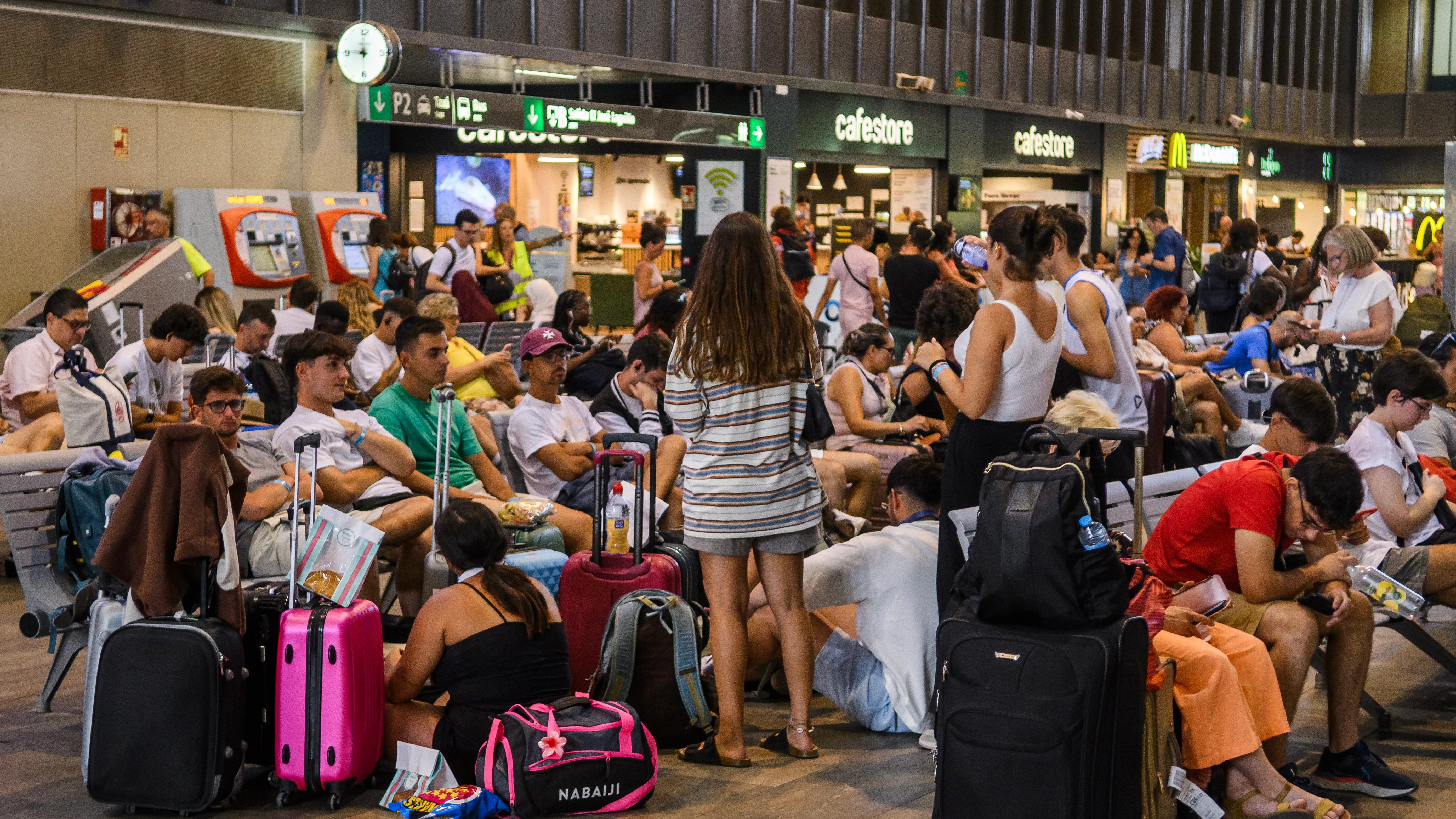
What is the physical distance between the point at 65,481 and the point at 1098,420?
3547 mm

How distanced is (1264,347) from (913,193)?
13218mm

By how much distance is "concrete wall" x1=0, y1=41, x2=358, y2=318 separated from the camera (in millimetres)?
12766

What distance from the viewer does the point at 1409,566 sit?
563 cm

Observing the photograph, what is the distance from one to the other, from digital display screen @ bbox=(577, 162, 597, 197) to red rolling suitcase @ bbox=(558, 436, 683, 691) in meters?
17.7

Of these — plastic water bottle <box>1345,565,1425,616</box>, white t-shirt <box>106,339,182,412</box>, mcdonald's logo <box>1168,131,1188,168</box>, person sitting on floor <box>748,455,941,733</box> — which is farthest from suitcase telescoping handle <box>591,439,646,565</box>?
mcdonald's logo <box>1168,131,1188,168</box>

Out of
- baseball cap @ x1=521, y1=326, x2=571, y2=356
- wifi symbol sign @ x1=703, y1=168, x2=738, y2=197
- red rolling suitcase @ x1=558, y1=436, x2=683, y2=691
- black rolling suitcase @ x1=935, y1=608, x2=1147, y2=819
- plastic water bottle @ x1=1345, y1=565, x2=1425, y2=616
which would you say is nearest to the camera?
black rolling suitcase @ x1=935, y1=608, x2=1147, y2=819

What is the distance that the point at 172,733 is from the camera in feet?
14.1

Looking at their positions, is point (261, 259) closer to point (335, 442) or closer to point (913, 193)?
point (335, 442)

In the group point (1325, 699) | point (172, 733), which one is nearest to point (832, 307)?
point (1325, 699)

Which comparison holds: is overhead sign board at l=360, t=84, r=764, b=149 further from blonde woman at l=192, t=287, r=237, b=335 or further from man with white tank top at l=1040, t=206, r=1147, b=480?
man with white tank top at l=1040, t=206, r=1147, b=480

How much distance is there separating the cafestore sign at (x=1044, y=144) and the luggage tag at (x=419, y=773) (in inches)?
819

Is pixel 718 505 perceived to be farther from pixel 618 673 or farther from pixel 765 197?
pixel 765 197

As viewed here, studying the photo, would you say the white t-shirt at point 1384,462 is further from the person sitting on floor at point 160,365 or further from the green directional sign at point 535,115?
the green directional sign at point 535,115

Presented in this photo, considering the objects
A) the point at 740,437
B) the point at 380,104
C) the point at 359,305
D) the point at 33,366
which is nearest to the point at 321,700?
the point at 740,437
